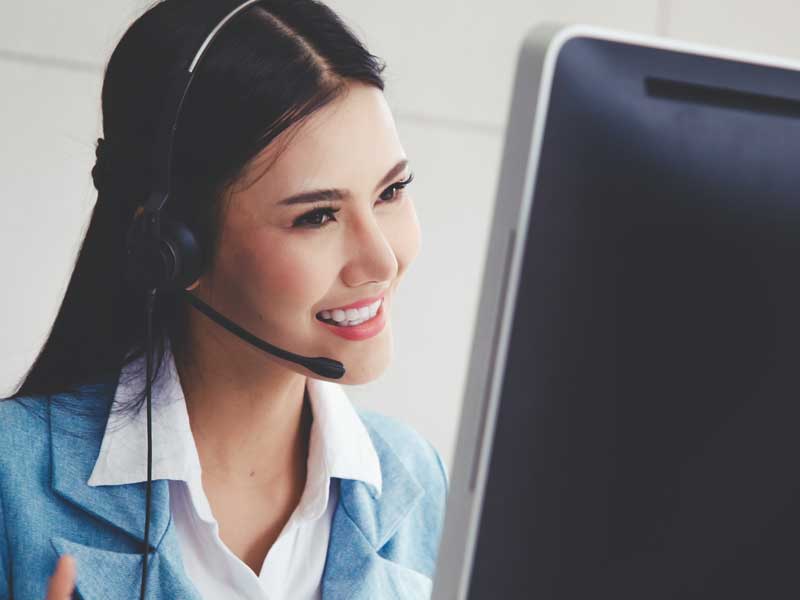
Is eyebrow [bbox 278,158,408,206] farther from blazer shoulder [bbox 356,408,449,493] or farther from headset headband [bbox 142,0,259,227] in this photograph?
blazer shoulder [bbox 356,408,449,493]

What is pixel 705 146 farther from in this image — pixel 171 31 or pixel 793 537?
pixel 171 31

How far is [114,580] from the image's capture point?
40.9 inches

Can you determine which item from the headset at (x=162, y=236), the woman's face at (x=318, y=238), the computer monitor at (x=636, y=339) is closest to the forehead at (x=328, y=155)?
the woman's face at (x=318, y=238)

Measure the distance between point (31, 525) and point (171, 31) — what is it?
534 millimetres

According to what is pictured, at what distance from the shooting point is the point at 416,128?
2066 millimetres

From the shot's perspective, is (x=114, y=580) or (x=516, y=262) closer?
(x=516, y=262)

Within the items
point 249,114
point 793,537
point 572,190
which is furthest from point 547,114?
point 249,114

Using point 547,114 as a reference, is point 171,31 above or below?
above

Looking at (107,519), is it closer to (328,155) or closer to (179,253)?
(179,253)

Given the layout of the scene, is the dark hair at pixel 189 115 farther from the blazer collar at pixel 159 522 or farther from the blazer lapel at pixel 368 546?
the blazer lapel at pixel 368 546

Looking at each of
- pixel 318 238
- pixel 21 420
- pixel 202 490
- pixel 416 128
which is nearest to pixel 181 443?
pixel 202 490

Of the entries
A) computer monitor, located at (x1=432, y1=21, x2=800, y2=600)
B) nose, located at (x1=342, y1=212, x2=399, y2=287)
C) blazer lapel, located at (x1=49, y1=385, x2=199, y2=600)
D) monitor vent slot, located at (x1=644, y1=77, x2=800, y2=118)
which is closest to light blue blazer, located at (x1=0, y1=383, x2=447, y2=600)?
blazer lapel, located at (x1=49, y1=385, x2=199, y2=600)

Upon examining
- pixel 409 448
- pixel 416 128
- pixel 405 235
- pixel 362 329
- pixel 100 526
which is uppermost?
pixel 416 128

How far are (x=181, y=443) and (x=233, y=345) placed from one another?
0.41 ft
